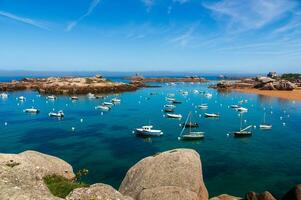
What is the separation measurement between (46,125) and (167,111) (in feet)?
126

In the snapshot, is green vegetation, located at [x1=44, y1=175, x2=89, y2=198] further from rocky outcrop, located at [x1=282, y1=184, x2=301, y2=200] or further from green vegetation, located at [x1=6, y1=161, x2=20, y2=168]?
rocky outcrop, located at [x1=282, y1=184, x2=301, y2=200]

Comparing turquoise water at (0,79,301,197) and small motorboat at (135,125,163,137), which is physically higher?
small motorboat at (135,125,163,137)

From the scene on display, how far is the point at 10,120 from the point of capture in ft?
277

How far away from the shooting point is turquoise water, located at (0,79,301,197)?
41.8 meters

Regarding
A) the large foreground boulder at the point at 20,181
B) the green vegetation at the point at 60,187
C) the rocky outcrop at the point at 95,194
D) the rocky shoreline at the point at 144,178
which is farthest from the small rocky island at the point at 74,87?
the rocky outcrop at the point at 95,194

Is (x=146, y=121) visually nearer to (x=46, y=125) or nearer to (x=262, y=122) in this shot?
(x=46, y=125)

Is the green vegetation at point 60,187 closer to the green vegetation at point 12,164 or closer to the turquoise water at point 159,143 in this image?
the green vegetation at point 12,164

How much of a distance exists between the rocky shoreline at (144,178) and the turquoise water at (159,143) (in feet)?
29.0

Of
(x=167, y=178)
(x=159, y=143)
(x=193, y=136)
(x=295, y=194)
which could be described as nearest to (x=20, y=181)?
A: (x=167, y=178)

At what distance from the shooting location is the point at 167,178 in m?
28.5

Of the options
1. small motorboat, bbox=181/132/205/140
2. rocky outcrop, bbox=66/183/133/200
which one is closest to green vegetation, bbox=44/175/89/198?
rocky outcrop, bbox=66/183/133/200

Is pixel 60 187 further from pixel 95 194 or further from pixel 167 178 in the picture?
pixel 167 178

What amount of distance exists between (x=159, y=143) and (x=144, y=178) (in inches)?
1216

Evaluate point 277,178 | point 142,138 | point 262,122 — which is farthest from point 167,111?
point 277,178
